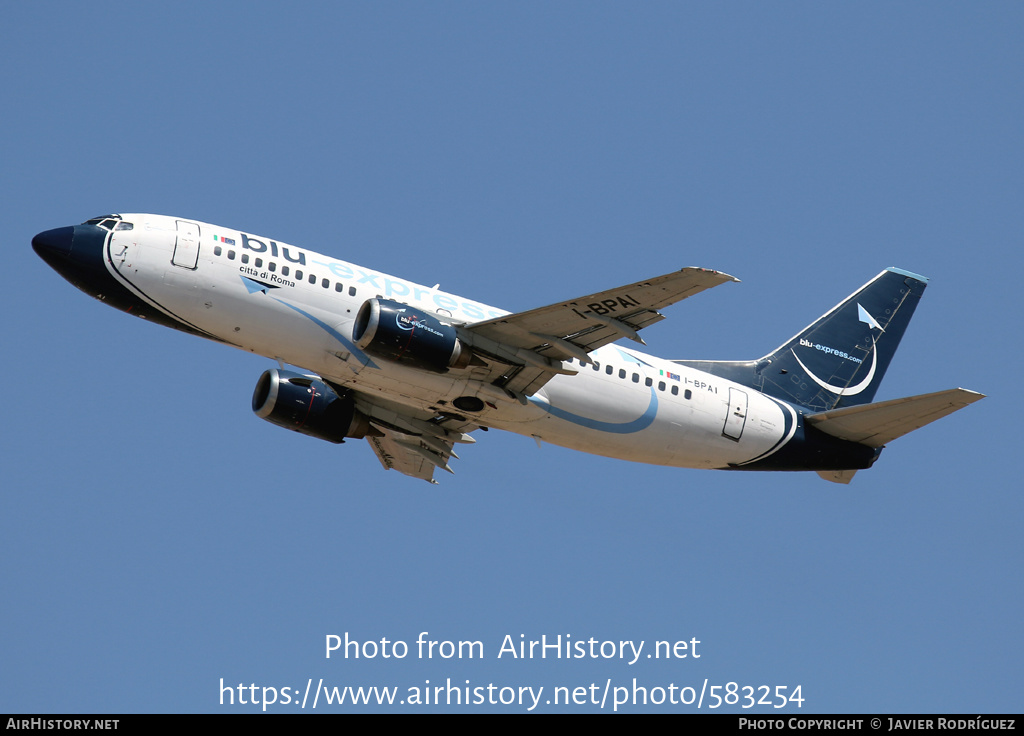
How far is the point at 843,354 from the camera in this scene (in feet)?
148

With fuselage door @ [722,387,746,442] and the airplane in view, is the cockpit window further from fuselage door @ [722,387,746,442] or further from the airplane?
fuselage door @ [722,387,746,442]

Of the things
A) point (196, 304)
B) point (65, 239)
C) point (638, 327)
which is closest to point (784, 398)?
point (638, 327)

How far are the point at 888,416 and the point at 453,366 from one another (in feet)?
49.1

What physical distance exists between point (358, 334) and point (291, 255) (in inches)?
143

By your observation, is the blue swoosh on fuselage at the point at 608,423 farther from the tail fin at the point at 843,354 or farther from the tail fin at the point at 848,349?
the tail fin at the point at 848,349

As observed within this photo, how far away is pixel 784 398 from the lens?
42.9 metres

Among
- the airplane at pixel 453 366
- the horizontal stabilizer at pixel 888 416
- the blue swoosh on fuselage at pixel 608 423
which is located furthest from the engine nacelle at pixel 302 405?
the horizontal stabilizer at pixel 888 416

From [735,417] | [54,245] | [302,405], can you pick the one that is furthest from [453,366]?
[54,245]

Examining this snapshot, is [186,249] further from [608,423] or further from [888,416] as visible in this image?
[888,416]

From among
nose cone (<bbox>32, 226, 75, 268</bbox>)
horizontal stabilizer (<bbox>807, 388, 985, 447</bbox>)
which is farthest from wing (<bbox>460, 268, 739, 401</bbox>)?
nose cone (<bbox>32, 226, 75, 268</bbox>)

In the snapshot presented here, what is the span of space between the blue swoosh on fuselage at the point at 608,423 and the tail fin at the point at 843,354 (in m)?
3.36
